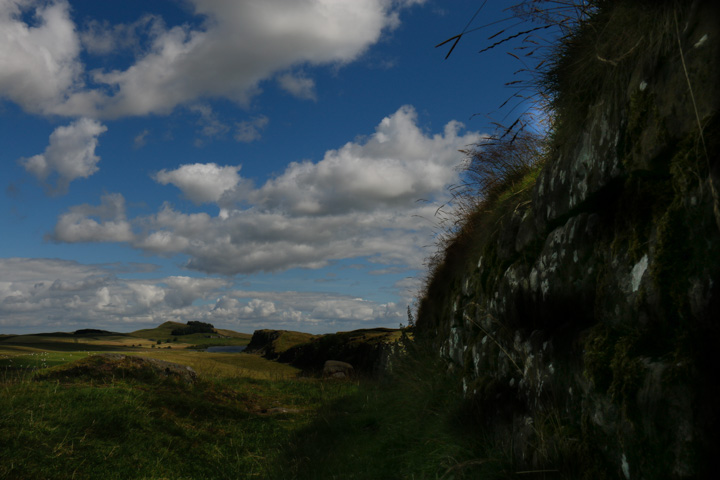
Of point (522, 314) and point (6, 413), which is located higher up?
point (522, 314)

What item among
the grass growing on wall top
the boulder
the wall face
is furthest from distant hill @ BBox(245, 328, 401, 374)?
the wall face

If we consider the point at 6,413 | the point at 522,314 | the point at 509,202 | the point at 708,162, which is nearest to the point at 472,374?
the point at 522,314

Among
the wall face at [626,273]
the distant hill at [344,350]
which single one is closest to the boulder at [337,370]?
the distant hill at [344,350]

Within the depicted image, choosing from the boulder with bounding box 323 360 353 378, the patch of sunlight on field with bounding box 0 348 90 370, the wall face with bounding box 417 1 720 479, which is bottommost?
the boulder with bounding box 323 360 353 378

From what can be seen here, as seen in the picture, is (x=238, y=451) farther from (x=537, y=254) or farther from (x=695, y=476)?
(x=695, y=476)

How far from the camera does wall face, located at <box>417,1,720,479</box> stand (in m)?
2.31

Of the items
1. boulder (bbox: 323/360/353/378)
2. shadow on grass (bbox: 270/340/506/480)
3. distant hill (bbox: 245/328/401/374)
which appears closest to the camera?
shadow on grass (bbox: 270/340/506/480)

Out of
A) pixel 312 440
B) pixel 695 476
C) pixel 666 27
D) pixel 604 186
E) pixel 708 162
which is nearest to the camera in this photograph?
pixel 695 476

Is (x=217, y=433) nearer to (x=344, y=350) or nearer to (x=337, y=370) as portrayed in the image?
(x=337, y=370)

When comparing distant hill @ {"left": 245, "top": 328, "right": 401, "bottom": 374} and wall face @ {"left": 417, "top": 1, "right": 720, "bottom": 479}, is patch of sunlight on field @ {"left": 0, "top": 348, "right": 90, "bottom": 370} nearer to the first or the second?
distant hill @ {"left": 245, "top": 328, "right": 401, "bottom": 374}

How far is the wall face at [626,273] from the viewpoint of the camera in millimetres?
2314

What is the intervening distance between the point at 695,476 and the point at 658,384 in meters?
0.43

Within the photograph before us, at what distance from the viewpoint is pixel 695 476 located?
7.02 ft

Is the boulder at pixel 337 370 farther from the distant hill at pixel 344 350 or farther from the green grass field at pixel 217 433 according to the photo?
the green grass field at pixel 217 433
